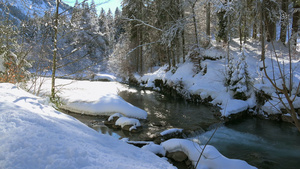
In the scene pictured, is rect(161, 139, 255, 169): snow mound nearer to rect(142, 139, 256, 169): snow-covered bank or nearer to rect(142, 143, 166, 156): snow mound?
rect(142, 139, 256, 169): snow-covered bank

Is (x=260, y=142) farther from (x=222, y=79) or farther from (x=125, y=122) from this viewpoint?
(x=222, y=79)

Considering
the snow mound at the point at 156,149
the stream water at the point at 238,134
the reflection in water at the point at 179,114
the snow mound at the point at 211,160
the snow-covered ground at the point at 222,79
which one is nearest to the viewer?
the snow mound at the point at 211,160

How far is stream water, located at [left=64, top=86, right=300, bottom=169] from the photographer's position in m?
5.67

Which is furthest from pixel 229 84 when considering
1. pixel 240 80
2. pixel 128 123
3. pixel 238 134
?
pixel 128 123

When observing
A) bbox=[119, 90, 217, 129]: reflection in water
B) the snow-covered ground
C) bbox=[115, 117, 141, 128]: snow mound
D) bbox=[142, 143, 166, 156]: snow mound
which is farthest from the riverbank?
bbox=[115, 117, 141, 128]: snow mound

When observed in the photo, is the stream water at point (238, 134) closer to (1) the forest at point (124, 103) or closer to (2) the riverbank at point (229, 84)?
(1) the forest at point (124, 103)

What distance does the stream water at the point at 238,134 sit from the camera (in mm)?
5672

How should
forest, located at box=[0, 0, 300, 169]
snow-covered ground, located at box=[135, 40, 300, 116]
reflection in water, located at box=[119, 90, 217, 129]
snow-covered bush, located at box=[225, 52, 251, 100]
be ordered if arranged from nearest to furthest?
forest, located at box=[0, 0, 300, 169] → reflection in water, located at box=[119, 90, 217, 129] → snow-covered ground, located at box=[135, 40, 300, 116] → snow-covered bush, located at box=[225, 52, 251, 100]

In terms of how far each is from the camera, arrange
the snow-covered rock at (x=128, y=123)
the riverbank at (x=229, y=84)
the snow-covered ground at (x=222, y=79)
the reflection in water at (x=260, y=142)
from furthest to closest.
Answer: the snow-covered ground at (x=222, y=79) → the riverbank at (x=229, y=84) → the snow-covered rock at (x=128, y=123) → the reflection in water at (x=260, y=142)

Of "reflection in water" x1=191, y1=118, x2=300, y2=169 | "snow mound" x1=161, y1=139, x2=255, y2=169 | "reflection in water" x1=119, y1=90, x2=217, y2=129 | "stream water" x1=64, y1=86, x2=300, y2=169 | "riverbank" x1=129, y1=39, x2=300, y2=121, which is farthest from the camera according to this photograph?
"riverbank" x1=129, y1=39, x2=300, y2=121

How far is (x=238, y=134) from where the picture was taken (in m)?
7.46

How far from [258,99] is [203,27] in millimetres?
14594

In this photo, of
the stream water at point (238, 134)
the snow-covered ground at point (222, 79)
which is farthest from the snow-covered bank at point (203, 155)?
the snow-covered ground at point (222, 79)

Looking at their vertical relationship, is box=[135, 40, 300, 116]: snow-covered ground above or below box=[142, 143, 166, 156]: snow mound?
above
